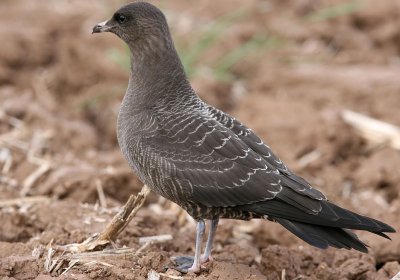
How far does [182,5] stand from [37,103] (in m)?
4.29

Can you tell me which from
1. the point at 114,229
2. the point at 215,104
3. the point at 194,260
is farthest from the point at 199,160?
the point at 215,104

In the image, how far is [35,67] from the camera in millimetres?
10578

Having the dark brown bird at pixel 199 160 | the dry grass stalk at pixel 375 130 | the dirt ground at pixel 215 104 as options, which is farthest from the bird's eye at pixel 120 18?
the dry grass stalk at pixel 375 130

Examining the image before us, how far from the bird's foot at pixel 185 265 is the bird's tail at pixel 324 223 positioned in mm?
591

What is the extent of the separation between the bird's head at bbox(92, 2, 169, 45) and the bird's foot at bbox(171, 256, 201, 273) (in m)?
1.70

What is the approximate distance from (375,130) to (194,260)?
4.07m

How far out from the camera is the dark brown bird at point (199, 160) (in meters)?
5.38

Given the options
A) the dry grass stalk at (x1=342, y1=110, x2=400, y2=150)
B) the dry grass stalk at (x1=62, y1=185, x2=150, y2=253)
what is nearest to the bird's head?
the dry grass stalk at (x1=62, y1=185, x2=150, y2=253)

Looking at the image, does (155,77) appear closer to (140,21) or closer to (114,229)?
(140,21)

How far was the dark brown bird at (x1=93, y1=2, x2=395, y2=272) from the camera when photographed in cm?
538

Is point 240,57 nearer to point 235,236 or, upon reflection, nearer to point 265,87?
point 265,87

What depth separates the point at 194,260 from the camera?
574cm

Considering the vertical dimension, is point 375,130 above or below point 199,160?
below

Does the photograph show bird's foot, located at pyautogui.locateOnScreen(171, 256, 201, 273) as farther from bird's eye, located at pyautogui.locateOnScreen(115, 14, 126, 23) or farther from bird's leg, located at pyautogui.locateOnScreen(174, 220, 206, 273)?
bird's eye, located at pyautogui.locateOnScreen(115, 14, 126, 23)
